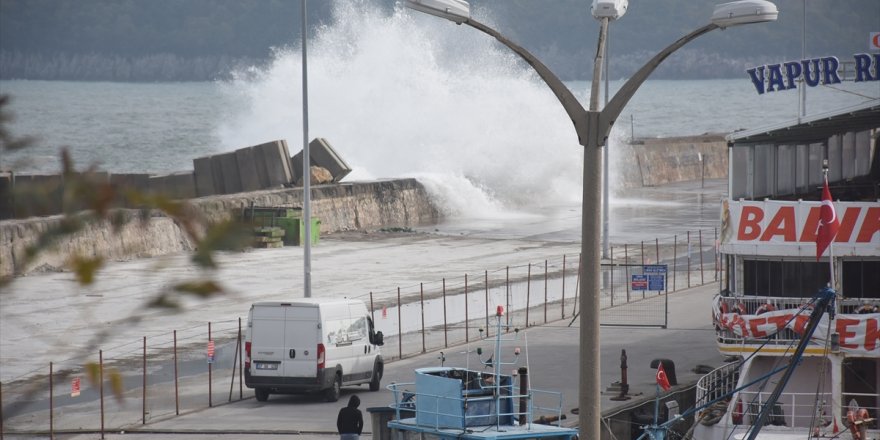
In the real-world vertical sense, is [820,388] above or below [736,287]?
below

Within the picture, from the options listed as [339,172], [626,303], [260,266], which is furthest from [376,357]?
[339,172]

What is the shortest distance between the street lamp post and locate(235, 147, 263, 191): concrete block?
43.3 m

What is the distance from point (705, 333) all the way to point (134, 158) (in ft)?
344

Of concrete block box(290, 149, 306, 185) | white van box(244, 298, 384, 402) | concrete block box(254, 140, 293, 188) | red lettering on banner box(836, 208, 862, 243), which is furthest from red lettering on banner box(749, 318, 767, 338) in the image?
concrete block box(290, 149, 306, 185)

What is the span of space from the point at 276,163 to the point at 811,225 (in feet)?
119

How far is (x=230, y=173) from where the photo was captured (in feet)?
183

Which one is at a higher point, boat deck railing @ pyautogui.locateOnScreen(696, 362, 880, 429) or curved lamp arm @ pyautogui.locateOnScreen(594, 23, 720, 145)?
curved lamp arm @ pyautogui.locateOnScreen(594, 23, 720, 145)

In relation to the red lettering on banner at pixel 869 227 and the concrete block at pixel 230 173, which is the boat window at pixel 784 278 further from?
the concrete block at pixel 230 173

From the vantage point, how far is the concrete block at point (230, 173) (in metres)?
55.5

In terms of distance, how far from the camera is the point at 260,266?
40281 millimetres

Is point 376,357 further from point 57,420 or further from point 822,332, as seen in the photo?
point 822,332

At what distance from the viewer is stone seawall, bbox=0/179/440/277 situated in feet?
122

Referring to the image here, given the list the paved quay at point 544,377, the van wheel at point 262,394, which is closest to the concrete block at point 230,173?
the paved quay at point 544,377

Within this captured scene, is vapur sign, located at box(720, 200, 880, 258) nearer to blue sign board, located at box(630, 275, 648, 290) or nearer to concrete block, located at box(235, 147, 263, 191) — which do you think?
blue sign board, located at box(630, 275, 648, 290)
